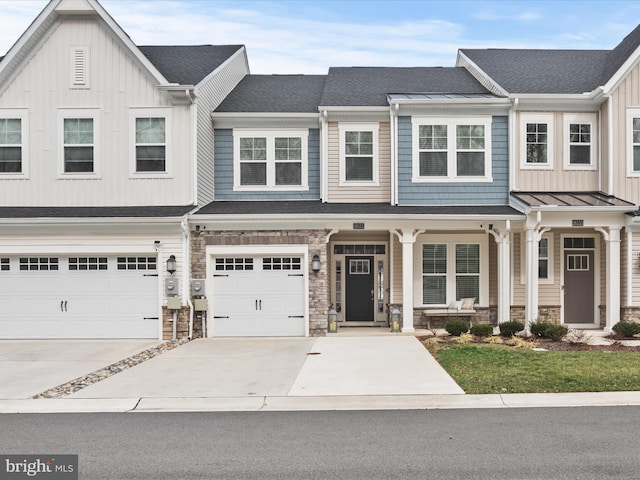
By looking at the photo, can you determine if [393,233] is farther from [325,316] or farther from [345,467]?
[345,467]

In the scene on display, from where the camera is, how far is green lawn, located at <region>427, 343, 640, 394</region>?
929 centimetres

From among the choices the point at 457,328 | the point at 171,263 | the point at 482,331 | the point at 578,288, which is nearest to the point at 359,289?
the point at 457,328

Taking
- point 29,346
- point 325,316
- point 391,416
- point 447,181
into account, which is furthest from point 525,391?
point 29,346

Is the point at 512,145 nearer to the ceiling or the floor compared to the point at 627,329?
nearer to the ceiling

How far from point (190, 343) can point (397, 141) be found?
7908mm

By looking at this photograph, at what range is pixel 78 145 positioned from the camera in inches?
653

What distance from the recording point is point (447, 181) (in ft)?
57.0

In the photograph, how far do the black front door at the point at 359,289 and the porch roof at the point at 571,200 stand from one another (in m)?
4.75

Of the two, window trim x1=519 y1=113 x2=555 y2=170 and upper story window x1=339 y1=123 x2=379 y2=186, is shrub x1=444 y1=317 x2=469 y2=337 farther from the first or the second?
window trim x1=519 y1=113 x2=555 y2=170

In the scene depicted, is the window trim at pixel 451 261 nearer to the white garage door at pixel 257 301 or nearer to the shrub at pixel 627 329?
the white garage door at pixel 257 301

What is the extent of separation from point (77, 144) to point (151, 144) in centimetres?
203

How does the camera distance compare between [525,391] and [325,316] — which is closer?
[525,391]

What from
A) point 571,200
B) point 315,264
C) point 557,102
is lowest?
point 315,264

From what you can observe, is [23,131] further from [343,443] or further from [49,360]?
[343,443]
